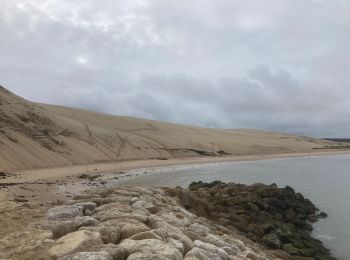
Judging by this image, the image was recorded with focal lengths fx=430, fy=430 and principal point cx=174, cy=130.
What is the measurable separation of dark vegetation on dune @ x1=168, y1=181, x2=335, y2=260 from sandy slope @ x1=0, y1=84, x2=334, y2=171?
668 inches

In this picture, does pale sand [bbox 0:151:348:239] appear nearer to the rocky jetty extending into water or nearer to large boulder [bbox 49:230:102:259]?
the rocky jetty extending into water

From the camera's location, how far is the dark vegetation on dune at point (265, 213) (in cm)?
1528

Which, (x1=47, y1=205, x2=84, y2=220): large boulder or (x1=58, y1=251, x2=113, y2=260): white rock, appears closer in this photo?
(x1=58, y1=251, x2=113, y2=260): white rock

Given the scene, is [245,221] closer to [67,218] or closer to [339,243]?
[339,243]

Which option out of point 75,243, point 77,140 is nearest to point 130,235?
point 75,243

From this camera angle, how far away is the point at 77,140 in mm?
47594

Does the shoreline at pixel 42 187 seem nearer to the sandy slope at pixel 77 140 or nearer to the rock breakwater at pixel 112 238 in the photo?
the rock breakwater at pixel 112 238

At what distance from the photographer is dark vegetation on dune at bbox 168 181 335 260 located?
1528 cm

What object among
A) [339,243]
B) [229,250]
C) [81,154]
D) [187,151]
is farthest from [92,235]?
[187,151]

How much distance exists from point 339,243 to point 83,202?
36.4 ft

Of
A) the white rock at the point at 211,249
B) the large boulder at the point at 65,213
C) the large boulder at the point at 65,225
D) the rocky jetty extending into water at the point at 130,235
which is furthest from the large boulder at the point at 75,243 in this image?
the white rock at the point at 211,249

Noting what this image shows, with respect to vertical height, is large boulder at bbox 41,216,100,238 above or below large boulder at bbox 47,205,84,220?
below

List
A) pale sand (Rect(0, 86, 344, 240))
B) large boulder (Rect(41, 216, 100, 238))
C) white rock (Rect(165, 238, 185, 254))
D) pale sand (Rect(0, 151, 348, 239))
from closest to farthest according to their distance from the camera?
white rock (Rect(165, 238, 185, 254)) → large boulder (Rect(41, 216, 100, 238)) → pale sand (Rect(0, 151, 348, 239)) → pale sand (Rect(0, 86, 344, 240))

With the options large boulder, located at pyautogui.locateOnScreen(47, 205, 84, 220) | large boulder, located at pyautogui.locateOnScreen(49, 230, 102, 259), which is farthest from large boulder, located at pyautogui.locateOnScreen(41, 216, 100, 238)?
large boulder, located at pyautogui.locateOnScreen(49, 230, 102, 259)
